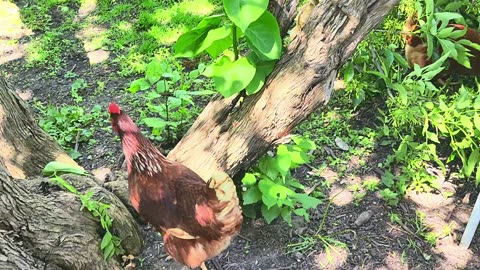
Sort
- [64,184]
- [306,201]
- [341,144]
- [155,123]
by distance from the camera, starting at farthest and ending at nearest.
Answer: [341,144] < [155,123] < [306,201] < [64,184]

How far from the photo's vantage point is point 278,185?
2.96 meters

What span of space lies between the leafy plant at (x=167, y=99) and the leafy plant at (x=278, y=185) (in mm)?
728

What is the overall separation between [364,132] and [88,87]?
2385 millimetres

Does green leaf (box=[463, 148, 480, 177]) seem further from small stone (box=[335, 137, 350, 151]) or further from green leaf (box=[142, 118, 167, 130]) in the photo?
green leaf (box=[142, 118, 167, 130])

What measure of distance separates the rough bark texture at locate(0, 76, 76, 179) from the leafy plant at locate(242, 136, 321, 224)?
1.23 m

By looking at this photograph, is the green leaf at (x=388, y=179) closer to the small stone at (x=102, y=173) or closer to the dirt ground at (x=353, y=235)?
the dirt ground at (x=353, y=235)

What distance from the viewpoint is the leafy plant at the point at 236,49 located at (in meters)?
2.52

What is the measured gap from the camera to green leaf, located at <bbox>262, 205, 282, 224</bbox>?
3078mm

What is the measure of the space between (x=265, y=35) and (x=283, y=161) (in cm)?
75

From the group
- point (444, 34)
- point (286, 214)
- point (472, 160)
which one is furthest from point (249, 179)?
point (444, 34)

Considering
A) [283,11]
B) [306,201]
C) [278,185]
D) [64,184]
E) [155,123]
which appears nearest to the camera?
[64,184]

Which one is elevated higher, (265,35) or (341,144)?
(265,35)

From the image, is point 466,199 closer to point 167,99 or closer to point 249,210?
point 249,210

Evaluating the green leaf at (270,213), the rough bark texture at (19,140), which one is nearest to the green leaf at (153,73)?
the rough bark texture at (19,140)
